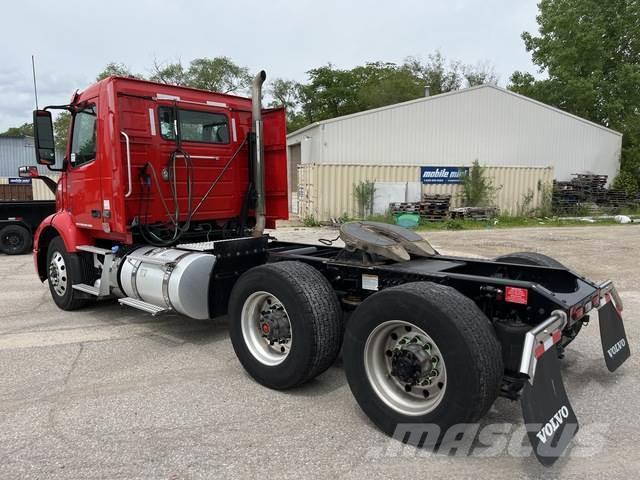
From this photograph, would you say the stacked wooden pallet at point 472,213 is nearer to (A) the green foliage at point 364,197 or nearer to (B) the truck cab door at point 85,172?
(A) the green foliage at point 364,197

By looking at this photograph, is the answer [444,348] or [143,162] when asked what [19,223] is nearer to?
[143,162]

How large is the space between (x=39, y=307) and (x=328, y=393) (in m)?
4.89

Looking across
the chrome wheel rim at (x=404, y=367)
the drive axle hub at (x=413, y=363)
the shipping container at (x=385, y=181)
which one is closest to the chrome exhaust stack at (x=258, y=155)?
the chrome wheel rim at (x=404, y=367)

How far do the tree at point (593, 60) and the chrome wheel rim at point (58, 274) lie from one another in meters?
35.5

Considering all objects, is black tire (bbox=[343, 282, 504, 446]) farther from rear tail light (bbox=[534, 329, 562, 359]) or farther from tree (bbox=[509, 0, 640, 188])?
tree (bbox=[509, 0, 640, 188])

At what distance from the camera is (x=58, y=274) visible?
6680 millimetres

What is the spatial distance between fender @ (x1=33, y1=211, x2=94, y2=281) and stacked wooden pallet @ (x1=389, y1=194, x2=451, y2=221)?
48.1ft

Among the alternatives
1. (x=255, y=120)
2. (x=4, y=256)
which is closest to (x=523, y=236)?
(x=255, y=120)

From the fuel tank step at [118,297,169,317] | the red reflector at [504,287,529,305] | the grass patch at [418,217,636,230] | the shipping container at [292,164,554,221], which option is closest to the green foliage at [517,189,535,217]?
the shipping container at [292,164,554,221]

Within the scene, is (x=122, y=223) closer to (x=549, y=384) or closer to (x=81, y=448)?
(x=81, y=448)

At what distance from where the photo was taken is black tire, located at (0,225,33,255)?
12375 millimetres

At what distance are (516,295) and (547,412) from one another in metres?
0.77

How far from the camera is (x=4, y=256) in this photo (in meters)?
12.4

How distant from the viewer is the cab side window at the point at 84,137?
5891mm
